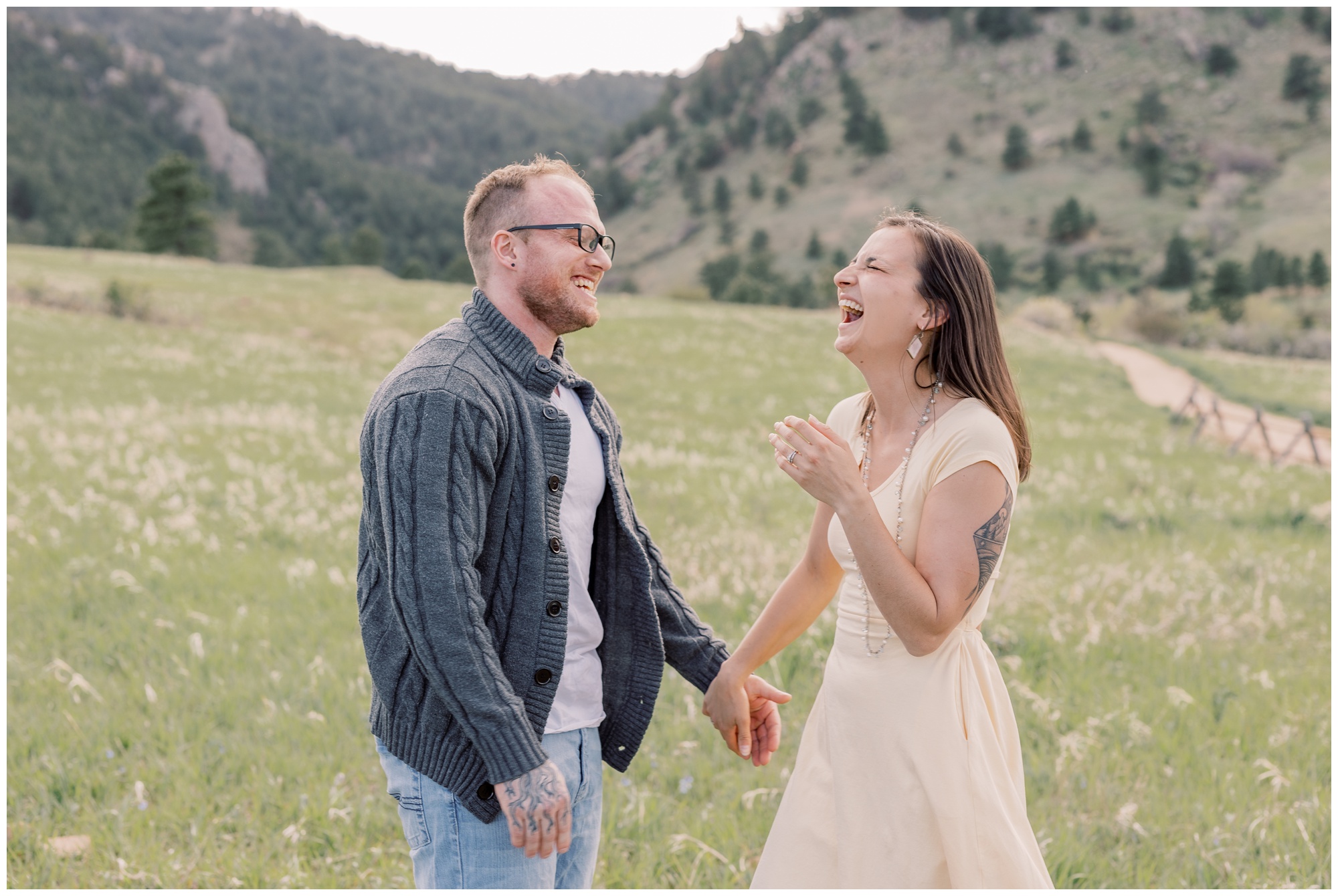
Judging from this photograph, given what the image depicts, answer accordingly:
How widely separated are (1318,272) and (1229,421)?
5895 cm

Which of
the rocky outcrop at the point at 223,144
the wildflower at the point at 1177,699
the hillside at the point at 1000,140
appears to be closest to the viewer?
the wildflower at the point at 1177,699

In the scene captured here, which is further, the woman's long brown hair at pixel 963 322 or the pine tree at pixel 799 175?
the pine tree at pixel 799 175

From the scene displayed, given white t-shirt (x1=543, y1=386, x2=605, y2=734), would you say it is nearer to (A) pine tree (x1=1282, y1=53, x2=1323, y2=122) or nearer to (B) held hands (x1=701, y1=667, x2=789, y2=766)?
(B) held hands (x1=701, y1=667, x2=789, y2=766)

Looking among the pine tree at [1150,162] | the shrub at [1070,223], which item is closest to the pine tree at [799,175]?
the pine tree at [1150,162]

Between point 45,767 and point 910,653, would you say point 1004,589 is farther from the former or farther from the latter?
point 45,767

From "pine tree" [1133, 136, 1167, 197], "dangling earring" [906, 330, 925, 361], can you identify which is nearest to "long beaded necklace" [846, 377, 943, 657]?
"dangling earring" [906, 330, 925, 361]

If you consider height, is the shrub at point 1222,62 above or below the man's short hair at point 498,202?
above

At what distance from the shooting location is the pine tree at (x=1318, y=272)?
68.5m

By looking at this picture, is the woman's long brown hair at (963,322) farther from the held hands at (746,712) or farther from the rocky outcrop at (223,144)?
the rocky outcrop at (223,144)

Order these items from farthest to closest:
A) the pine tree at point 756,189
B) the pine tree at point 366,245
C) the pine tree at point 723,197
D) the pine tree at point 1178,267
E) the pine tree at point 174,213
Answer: the pine tree at point 723,197
the pine tree at point 756,189
the pine tree at point 366,245
the pine tree at point 174,213
the pine tree at point 1178,267

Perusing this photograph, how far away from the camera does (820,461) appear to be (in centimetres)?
279

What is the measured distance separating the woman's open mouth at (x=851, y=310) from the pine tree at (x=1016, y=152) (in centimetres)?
13876

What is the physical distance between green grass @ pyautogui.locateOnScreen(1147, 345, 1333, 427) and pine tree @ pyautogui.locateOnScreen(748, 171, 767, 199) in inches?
4231

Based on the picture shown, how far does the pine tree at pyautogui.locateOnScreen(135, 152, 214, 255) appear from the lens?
292ft
